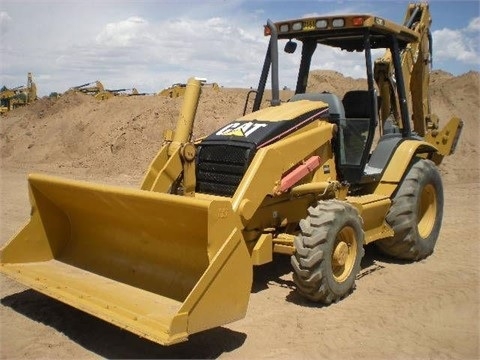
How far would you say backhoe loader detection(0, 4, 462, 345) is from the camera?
4152mm

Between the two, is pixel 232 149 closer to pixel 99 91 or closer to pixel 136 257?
pixel 136 257

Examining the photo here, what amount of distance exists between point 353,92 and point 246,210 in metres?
3.05

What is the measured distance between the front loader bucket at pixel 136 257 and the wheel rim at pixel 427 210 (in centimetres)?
380

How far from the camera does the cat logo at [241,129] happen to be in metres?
5.61

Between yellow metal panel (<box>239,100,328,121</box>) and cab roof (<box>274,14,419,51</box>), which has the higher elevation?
cab roof (<box>274,14,419,51</box>)

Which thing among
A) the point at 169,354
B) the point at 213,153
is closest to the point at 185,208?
the point at 169,354

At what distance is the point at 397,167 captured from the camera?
22.1ft

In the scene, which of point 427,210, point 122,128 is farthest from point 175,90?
point 427,210

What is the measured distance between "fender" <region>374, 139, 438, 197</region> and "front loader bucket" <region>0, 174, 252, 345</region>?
9.72ft

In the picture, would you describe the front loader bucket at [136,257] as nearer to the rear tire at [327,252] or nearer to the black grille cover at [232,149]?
the rear tire at [327,252]

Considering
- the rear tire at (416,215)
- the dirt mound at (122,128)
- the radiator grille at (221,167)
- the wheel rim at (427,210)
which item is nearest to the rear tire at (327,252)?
the radiator grille at (221,167)

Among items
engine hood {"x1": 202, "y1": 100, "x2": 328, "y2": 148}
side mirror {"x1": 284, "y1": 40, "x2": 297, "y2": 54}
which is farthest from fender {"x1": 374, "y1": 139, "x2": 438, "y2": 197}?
side mirror {"x1": 284, "y1": 40, "x2": 297, "y2": 54}

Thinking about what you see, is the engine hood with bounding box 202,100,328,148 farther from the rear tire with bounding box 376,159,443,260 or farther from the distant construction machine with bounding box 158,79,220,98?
the distant construction machine with bounding box 158,79,220,98

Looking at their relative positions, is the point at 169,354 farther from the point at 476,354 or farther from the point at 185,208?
the point at 476,354
